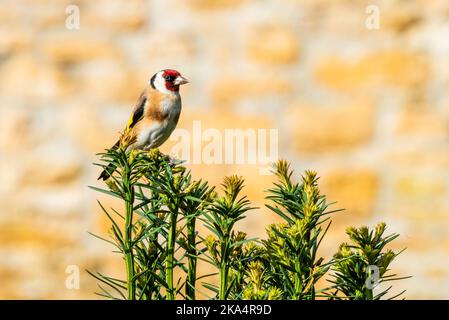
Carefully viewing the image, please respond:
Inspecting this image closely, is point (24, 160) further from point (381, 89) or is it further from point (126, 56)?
point (381, 89)

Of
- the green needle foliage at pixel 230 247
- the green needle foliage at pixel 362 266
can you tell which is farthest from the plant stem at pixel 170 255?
the green needle foliage at pixel 362 266

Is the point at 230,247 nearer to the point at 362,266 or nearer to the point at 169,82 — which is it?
the point at 362,266

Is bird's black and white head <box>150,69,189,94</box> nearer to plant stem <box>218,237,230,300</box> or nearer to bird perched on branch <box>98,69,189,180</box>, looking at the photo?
bird perched on branch <box>98,69,189,180</box>

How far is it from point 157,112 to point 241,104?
0.58 m

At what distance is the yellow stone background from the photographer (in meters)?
2.87

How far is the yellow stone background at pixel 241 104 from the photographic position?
2.87 metres

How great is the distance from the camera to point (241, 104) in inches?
115

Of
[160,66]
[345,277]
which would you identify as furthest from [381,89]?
[345,277]

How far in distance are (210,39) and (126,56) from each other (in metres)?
0.34

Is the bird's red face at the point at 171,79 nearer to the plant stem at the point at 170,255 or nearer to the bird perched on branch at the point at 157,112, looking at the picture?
the bird perched on branch at the point at 157,112

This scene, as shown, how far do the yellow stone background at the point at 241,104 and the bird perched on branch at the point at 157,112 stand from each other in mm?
351

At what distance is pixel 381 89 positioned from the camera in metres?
2.95

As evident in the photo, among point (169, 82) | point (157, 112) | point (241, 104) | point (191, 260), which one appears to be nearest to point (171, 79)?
point (169, 82)
